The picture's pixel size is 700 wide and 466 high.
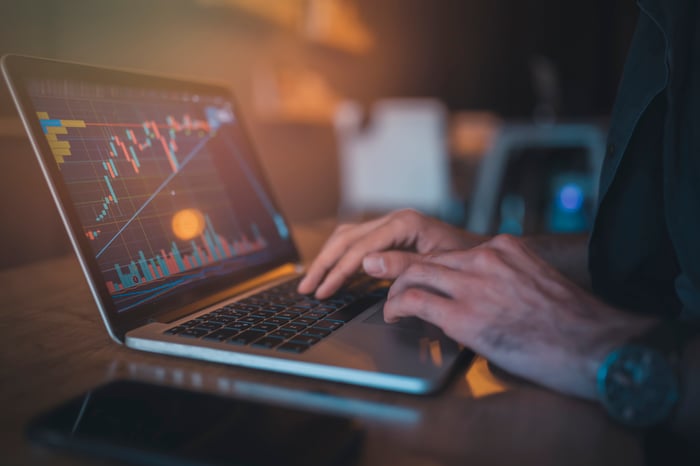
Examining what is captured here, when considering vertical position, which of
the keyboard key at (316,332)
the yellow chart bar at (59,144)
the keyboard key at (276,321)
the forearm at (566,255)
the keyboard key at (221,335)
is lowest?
the forearm at (566,255)

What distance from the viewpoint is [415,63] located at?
6.02 meters

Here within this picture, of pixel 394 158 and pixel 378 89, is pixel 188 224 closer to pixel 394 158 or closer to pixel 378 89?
pixel 394 158

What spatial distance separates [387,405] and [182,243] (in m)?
0.39

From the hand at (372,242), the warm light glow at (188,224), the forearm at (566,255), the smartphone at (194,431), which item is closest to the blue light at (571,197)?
the forearm at (566,255)

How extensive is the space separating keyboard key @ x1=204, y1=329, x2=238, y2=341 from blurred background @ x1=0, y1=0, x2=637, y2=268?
72 centimetres

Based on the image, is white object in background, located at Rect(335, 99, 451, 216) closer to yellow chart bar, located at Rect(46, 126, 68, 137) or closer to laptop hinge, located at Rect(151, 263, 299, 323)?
laptop hinge, located at Rect(151, 263, 299, 323)

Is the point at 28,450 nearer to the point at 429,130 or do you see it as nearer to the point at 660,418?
the point at 660,418

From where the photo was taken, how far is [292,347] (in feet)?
1.52

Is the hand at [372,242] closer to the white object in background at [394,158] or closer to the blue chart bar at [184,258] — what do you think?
the blue chart bar at [184,258]

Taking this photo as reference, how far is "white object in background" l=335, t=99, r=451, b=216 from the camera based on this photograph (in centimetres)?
373

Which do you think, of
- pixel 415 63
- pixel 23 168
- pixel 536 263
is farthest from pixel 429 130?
pixel 536 263

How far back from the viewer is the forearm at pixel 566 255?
0.78 meters

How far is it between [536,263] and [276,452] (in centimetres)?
33

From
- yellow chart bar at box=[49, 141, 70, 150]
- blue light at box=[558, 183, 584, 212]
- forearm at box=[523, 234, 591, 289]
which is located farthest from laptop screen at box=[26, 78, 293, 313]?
blue light at box=[558, 183, 584, 212]
